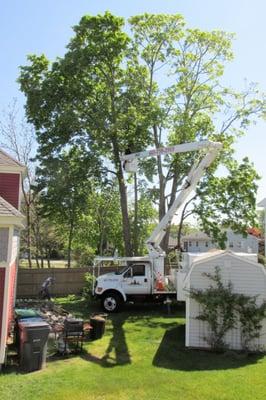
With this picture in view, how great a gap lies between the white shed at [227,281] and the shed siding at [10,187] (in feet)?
18.8

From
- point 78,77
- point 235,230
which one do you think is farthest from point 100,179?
point 235,230

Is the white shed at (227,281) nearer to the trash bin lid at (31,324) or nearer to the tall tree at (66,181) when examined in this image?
the trash bin lid at (31,324)

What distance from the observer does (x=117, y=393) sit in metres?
9.10

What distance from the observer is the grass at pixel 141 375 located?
29.7 ft

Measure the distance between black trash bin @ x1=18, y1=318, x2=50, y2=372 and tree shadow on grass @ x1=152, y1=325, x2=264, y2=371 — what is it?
9.46 ft

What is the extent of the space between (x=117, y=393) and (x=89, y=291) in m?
13.6

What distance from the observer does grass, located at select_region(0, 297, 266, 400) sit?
9.05 meters

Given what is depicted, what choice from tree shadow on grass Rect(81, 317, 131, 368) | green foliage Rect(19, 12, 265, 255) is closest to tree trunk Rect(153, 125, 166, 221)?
green foliage Rect(19, 12, 265, 255)

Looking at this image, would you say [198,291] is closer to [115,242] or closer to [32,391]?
[32,391]

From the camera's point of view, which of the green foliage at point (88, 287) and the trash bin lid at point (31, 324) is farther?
the green foliage at point (88, 287)

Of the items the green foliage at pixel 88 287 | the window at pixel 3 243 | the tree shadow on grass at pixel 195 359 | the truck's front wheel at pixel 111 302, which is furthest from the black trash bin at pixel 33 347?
the green foliage at pixel 88 287

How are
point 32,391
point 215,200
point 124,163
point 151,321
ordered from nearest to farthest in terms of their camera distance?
point 32,391 → point 151,321 → point 124,163 → point 215,200

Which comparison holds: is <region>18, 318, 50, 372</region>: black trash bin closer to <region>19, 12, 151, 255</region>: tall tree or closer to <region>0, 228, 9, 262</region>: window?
<region>0, 228, 9, 262</region>: window

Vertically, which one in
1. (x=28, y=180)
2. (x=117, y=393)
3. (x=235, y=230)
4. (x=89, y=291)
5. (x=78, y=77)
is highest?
(x=78, y=77)
